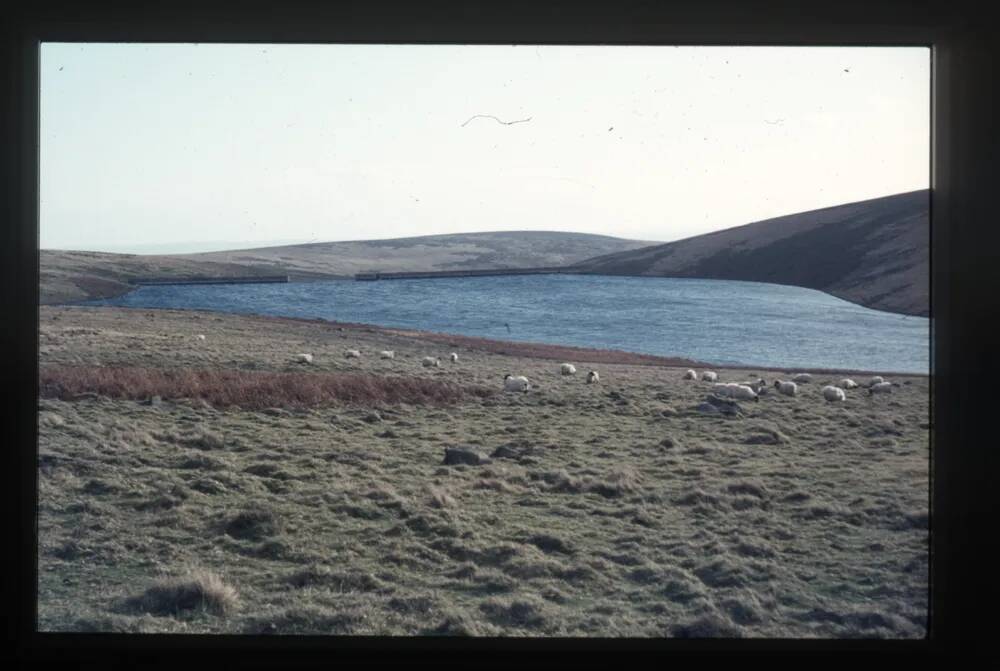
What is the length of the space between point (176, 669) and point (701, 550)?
6.79 feet

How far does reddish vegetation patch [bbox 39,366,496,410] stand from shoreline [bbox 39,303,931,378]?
30 cm

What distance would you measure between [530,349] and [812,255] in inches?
83.9

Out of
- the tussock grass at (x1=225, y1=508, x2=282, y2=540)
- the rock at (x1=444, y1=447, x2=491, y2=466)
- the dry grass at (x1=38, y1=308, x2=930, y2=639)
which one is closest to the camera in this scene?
the dry grass at (x1=38, y1=308, x2=930, y2=639)

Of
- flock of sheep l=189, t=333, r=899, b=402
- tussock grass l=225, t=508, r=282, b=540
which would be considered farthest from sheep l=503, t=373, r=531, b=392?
tussock grass l=225, t=508, r=282, b=540

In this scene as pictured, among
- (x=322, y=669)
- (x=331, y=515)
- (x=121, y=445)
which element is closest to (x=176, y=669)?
(x=322, y=669)

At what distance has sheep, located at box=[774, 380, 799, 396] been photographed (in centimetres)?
523

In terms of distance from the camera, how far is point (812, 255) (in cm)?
410

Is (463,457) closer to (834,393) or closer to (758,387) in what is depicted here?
(758,387)

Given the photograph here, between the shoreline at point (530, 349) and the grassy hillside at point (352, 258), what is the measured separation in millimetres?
207

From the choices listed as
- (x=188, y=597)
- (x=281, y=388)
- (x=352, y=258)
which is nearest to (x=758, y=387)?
(x=352, y=258)

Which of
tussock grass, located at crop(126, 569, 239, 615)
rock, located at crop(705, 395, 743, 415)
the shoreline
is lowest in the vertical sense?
tussock grass, located at crop(126, 569, 239, 615)

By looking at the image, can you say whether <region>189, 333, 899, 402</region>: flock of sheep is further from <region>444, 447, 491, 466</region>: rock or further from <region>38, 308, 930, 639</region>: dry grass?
<region>444, 447, 491, 466</region>: rock

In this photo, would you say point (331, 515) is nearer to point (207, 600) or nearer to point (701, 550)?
point (207, 600)

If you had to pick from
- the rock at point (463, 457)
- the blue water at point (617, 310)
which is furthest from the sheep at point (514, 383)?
the rock at point (463, 457)
